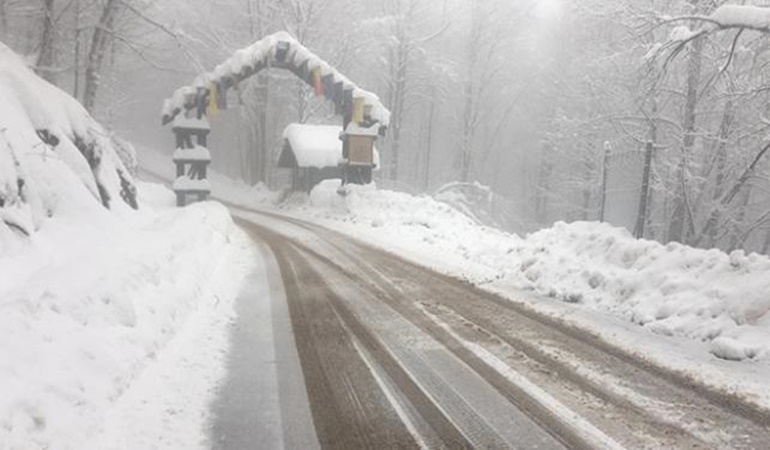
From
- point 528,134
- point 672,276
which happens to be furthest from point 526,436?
point 528,134

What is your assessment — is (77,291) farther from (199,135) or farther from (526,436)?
(199,135)

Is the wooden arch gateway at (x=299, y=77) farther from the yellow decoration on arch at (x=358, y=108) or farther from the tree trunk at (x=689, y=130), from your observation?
the tree trunk at (x=689, y=130)

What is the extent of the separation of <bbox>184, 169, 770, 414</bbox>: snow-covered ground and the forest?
6.28 ft

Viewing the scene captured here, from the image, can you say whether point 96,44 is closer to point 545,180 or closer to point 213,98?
point 213,98

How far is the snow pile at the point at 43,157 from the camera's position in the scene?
9.21m

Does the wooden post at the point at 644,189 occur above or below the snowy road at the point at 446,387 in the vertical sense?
above

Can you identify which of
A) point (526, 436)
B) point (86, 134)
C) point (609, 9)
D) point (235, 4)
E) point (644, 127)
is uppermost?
point (235, 4)

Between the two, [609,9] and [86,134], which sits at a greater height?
[609,9]

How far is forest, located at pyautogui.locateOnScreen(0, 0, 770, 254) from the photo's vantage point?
18891 mm

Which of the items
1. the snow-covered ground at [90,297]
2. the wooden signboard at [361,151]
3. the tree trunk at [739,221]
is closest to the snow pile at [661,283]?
the snow-covered ground at [90,297]

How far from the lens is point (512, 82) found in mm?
48844

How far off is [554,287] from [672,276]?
1.86m

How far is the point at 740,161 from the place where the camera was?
19703 mm

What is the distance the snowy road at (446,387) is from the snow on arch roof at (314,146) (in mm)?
25844
